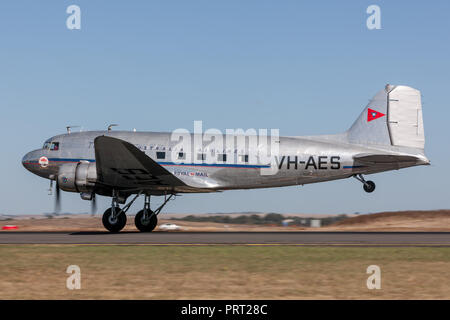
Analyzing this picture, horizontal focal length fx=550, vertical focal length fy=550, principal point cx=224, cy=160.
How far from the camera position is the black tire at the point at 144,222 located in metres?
27.0

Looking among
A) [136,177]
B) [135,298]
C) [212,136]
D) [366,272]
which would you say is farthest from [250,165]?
[135,298]

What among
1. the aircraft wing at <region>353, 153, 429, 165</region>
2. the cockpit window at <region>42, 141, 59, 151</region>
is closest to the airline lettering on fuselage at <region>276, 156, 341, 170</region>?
the aircraft wing at <region>353, 153, 429, 165</region>

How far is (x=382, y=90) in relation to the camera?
95.6ft

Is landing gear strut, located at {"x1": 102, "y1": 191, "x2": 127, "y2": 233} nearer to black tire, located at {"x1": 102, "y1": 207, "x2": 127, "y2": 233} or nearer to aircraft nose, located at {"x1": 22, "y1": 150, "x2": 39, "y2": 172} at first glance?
black tire, located at {"x1": 102, "y1": 207, "x2": 127, "y2": 233}

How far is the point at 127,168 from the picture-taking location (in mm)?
24703

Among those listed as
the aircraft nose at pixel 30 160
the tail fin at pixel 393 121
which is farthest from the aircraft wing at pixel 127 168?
the tail fin at pixel 393 121

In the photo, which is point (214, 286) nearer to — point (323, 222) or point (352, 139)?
point (352, 139)

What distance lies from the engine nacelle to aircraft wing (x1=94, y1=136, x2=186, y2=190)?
40 centimetres

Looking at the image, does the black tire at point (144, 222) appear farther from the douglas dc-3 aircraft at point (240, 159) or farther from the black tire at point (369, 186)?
the black tire at point (369, 186)

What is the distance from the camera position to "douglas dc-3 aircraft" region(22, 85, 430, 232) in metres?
26.6

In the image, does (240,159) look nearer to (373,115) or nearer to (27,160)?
(373,115)

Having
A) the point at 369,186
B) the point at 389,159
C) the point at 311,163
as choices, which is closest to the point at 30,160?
the point at 311,163

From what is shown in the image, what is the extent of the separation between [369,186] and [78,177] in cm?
1382
